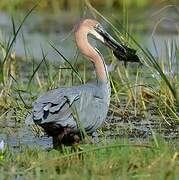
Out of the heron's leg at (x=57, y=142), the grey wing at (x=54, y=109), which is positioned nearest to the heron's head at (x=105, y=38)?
the grey wing at (x=54, y=109)

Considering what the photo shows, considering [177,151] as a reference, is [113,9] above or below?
above

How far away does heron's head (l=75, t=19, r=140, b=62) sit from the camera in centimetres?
629

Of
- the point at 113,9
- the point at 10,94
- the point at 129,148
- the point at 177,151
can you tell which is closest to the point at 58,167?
the point at 129,148

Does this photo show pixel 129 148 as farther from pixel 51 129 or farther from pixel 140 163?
pixel 51 129

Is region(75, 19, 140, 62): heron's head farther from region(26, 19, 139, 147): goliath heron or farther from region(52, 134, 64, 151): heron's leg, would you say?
region(52, 134, 64, 151): heron's leg

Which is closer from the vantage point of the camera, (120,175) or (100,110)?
(120,175)

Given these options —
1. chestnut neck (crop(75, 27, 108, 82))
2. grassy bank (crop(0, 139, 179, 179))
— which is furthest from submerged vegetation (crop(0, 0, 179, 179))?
chestnut neck (crop(75, 27, 108, 82))

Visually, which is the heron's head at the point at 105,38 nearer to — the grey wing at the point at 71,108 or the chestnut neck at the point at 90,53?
the chestnut neck at the point at 90,53

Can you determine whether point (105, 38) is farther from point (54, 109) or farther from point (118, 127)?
point (54, 109)

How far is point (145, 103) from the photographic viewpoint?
7.37 metres

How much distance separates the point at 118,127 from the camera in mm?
6574

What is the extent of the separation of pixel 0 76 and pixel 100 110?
3.81 ft

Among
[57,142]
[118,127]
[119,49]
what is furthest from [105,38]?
[57,142]

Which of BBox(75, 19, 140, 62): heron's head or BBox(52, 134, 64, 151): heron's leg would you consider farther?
BBox(75, 19, 140, 62): heron's head
